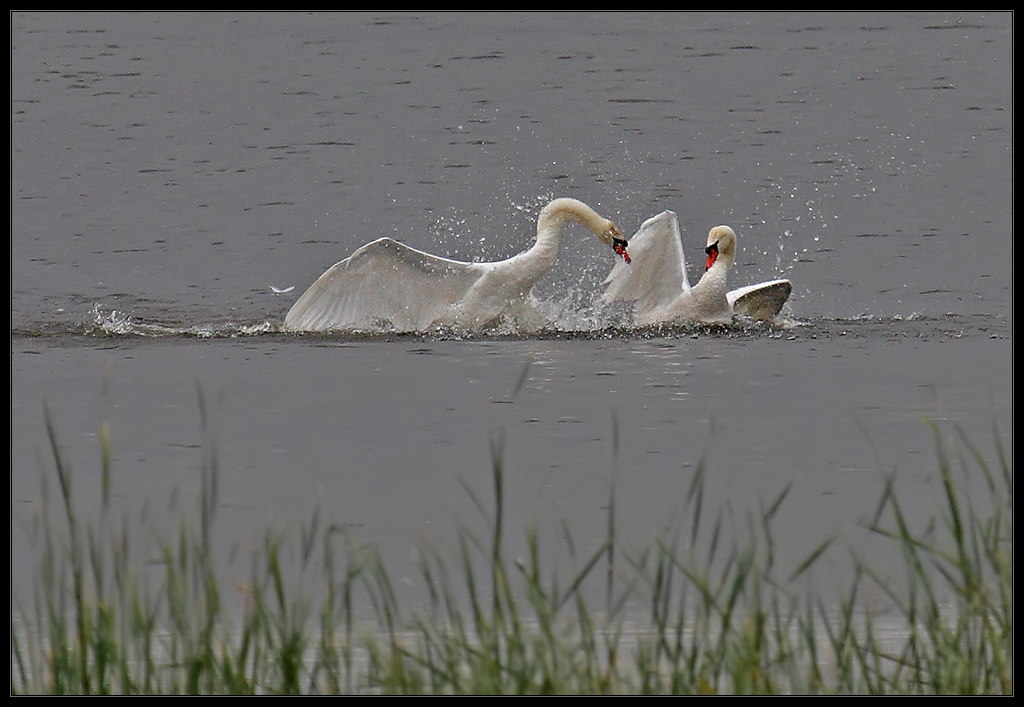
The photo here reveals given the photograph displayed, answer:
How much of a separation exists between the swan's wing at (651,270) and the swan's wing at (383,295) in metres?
1.53

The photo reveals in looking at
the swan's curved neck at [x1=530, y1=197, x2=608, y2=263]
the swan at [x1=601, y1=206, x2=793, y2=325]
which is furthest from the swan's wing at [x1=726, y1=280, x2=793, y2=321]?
the swan's curved neck at [x1=530, y1=197, x2=608, y2=263]

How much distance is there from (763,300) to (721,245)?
4.32 feet

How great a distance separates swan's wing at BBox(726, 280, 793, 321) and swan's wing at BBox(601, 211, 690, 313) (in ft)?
3.35

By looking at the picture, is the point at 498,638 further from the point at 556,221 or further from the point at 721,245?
the point at 721,245

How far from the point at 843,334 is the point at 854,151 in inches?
440

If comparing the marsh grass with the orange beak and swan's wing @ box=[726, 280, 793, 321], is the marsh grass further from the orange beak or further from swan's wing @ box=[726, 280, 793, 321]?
the orange beak

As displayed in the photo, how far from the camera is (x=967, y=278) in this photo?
15.1m

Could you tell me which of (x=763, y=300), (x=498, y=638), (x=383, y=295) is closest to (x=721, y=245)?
(x=763, y=300)

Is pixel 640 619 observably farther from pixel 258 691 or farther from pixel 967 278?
pixel 967 278

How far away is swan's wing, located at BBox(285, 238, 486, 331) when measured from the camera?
1216cm

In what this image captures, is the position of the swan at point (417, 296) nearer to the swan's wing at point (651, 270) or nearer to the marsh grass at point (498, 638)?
the swan's wing at point (651, 270)

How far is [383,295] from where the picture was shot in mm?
12375


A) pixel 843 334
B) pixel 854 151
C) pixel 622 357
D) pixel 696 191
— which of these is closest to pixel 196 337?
pixel 622 357

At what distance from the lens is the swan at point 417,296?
12.2 m
